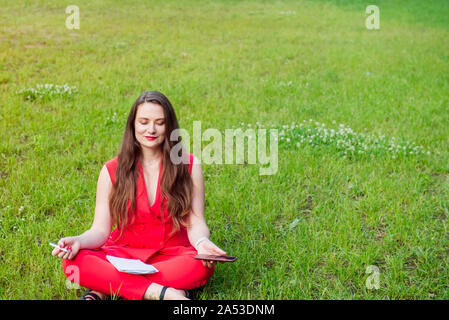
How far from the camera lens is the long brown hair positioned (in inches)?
139

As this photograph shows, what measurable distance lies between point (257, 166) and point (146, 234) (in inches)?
97.6

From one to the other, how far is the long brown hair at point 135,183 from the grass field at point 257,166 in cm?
70

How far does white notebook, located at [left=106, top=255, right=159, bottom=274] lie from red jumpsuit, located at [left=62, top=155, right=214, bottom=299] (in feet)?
0.17

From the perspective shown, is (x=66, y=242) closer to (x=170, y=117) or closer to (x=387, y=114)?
(x=170, y=117)

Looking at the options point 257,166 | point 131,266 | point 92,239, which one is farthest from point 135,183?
point 257,166

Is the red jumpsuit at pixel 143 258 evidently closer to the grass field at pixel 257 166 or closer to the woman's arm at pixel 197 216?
the woman's arm at pixel 197 216

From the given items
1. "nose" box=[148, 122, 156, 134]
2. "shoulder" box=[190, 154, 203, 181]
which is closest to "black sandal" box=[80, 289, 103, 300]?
"shoulder" box=[190, 154, 203, 181]

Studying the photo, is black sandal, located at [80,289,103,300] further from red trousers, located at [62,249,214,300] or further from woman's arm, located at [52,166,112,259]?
woman's arm, located at [52,166,112,259]


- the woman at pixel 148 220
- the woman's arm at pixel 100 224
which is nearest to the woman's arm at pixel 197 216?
the woman at pixel 148 220

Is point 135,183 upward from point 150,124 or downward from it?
downward

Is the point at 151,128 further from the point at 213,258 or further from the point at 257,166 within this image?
the point at 257,166

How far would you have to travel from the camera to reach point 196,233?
3.58 meters

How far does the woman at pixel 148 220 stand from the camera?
3.29 metres

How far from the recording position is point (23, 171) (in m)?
5.28
